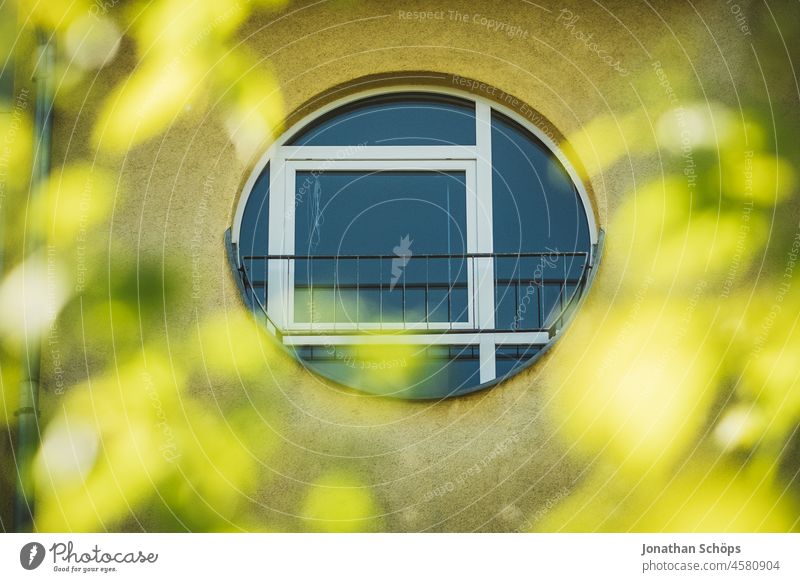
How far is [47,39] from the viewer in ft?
14.0

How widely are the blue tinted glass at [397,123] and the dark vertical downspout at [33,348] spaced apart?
3.16ft

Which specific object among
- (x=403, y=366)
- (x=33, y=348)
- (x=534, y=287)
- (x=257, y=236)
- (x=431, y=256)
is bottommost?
(x=403, y=366)

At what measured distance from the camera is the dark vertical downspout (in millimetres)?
3992

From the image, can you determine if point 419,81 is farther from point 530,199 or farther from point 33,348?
point 33,348

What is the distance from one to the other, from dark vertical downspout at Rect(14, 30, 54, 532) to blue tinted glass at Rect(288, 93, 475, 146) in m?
0.96

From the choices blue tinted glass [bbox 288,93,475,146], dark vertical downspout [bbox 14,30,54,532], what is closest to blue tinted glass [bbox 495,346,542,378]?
blue tinted glass [bbox 288,93,475,146]

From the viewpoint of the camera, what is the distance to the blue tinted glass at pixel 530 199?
4336 mm

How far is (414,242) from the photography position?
14.3 feet

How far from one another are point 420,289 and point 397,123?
71 centimetres

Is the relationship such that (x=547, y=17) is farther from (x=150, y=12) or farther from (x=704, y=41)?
Answer: (x=150, y=12)

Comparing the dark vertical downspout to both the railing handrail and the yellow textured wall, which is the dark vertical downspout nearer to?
the yellow textured wall

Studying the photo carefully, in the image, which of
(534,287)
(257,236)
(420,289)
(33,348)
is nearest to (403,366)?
(420,289)
